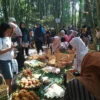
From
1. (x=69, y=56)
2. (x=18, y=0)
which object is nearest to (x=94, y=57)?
(x=69, y=56)

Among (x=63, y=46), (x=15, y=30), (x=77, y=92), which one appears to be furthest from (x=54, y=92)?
(x=63, y=46)

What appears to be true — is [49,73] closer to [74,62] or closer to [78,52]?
[74,62]

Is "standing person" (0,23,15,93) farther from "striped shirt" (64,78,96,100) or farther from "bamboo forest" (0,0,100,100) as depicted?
"striped shirt" (64,78,96,100)

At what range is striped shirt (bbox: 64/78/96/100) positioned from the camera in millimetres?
1943

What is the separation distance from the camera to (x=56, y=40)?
28.7 ft

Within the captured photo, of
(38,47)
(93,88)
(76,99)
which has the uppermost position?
(93,88)

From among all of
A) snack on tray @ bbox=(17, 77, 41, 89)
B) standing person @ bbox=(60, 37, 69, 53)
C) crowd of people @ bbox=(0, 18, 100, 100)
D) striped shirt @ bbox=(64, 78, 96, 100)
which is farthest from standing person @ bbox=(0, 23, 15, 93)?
standing person @ bbox=(60, 37, 69, 53)

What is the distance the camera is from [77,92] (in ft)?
6.63

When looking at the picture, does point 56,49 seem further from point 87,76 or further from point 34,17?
point 34,17

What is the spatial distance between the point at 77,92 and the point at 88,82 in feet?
0.62

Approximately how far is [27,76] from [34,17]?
72.3ft

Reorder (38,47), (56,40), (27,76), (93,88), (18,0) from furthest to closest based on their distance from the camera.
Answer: (18,0), (38,47), (56,40), (27,76), (93,88)

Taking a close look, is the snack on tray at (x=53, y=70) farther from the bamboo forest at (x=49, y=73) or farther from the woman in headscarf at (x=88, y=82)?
the woman in headscarf at (x=88, y=82)

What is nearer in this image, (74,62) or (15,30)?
(74,62)
